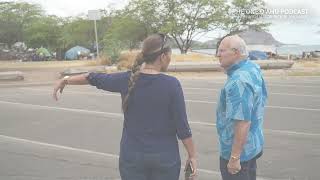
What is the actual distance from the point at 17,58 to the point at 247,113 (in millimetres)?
68176

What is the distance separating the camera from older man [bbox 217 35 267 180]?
430 cm

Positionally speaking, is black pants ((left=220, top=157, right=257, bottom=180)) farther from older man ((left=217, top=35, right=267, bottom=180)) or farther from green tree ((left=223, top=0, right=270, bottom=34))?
green tree ((left=223, top=0, right=270, bottom=34))

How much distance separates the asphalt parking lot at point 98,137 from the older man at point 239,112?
2.78 m

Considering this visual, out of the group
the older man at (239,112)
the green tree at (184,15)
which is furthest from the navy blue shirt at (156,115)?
the green tree at (184,15)

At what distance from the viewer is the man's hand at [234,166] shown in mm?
4375

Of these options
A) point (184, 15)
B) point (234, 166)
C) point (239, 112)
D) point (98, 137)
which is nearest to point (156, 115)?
point (239, 112)

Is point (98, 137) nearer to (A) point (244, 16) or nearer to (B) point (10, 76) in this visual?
(B) point (10, 76)

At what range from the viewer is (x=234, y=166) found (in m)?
4.38

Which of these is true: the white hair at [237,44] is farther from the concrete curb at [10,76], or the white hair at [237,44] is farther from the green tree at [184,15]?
the green tree at [184,15]

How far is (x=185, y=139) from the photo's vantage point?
13.6 ft

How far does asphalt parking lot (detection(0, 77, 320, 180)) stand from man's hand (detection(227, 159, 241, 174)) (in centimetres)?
286

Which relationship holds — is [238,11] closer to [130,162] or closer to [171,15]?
[171,15]

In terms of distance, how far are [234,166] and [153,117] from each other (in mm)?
785

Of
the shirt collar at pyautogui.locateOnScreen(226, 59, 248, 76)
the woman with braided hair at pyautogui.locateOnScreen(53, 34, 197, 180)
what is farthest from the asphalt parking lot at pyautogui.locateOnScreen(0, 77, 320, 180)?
the woman with braided hair at pyautogui.locateOnScreen(53, 34, 197, 180)
